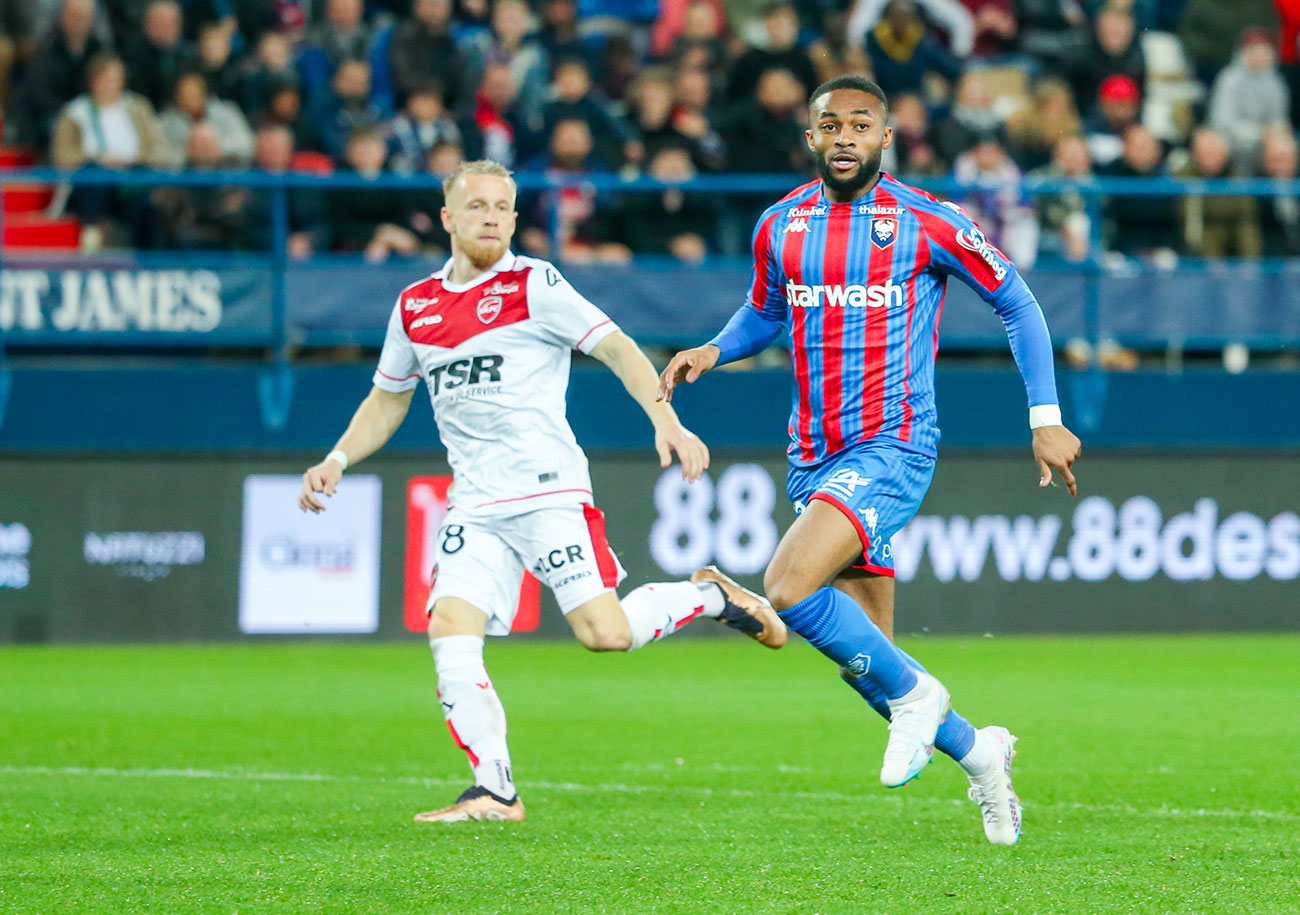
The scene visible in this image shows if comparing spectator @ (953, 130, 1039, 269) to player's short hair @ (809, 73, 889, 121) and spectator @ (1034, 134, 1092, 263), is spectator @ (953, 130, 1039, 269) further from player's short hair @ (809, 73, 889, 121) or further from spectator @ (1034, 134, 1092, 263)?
player's short hair @ (809, 73, 889, 121)

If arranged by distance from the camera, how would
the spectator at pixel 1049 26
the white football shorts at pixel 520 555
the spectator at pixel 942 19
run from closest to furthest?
the white football shorts at pixel 520 555 → the spectator at pixel 942 19 → the spectator at pixel 1049 26

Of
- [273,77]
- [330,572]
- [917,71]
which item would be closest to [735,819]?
[330,572]

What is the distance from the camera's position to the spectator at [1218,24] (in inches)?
619

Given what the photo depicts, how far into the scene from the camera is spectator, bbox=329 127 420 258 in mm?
12461

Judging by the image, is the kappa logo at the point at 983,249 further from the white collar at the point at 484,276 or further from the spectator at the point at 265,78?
the spectator at the point at 265,78

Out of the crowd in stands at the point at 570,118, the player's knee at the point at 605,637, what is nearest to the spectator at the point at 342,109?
the crowd in stands at the point at 570,118

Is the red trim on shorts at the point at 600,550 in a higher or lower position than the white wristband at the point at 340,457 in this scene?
lower

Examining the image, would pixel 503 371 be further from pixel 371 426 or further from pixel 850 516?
pixel 850 516

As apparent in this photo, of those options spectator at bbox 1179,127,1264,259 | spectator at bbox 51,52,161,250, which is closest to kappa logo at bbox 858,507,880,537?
spectator at bbox 51,52,161,250

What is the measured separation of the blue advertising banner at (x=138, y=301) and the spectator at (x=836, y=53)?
4.53 m

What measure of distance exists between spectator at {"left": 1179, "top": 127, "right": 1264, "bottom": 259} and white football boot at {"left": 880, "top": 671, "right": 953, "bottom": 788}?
8.33 metres

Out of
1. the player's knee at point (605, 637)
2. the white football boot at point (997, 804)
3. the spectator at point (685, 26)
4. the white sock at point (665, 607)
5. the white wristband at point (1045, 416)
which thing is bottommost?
the white football boot at point (997, 804)

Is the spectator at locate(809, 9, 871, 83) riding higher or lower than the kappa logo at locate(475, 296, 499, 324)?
higher

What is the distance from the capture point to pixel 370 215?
495 inches
